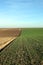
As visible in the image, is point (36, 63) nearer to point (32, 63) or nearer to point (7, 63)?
point (32, 63)

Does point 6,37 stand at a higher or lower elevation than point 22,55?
lower

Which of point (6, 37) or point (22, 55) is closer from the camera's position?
point (22, 55)

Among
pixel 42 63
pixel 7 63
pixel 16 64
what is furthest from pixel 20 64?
pixel 42 63

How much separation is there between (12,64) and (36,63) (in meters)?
1.72

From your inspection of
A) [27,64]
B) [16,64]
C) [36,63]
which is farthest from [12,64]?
[36,63]

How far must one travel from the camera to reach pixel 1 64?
33.9 ft

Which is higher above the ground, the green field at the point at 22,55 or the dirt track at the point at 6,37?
the green field at the point at 22,55

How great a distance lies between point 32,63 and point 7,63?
1767 mm

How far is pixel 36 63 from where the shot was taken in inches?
416

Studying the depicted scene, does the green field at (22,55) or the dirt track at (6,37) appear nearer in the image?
the green field at (22,55)

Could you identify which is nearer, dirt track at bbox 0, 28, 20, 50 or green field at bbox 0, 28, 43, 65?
green field at bbox 0, 28, 43, 65

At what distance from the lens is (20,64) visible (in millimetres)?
10328

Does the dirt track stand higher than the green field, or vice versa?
the green field

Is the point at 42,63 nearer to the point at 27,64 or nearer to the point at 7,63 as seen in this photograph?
the point at 27,64
